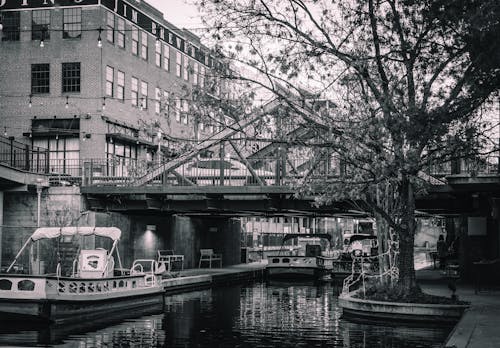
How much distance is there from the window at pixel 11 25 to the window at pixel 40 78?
94.6 inches

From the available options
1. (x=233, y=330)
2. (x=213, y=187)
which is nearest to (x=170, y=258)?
(x=213, y=187)

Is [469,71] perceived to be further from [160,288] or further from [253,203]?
[253,203]

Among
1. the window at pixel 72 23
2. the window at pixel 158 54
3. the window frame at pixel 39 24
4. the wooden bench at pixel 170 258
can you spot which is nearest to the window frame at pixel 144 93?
the window at pixel 158 54

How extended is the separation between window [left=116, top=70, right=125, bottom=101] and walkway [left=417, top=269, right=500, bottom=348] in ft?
85.2

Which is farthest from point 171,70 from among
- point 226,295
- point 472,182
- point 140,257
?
point 472,182

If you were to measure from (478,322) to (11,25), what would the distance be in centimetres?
3730

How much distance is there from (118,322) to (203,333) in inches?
173

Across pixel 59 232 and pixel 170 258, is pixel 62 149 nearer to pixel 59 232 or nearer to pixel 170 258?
pixel 170 258

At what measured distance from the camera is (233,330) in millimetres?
20906

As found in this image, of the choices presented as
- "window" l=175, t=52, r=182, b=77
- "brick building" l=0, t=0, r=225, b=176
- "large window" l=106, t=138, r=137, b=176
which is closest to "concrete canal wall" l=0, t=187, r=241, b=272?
"large window" l=106, t=138, r=137, b=176

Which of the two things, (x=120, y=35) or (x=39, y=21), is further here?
(x=120, y=35)

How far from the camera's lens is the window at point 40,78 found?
44.9 meters

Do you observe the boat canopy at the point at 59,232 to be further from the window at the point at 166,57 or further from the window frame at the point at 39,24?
the window at the point at 166,57

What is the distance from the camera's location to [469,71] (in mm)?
16000
